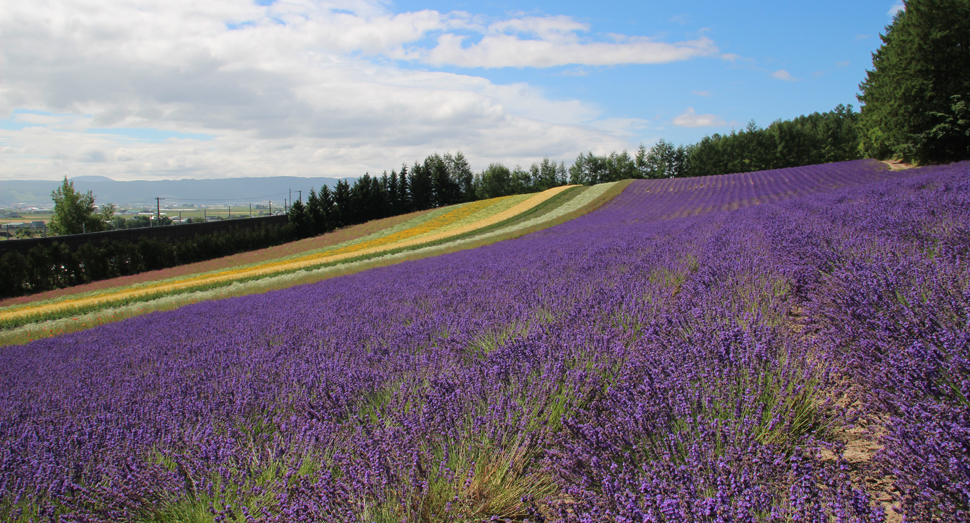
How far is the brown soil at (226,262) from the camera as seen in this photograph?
26280 millimetres

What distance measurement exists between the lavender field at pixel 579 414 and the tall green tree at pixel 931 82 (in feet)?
88.0

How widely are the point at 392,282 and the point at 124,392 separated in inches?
209

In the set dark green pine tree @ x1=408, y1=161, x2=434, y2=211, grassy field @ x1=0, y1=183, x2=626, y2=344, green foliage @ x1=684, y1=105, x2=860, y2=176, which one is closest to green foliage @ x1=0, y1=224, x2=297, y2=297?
grassy field @ x1=0, y1=183, x2=626, y2=344

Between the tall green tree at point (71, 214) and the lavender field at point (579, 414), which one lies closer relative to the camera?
the lavender field at point (579, 414)

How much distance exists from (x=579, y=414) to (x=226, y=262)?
3628cm

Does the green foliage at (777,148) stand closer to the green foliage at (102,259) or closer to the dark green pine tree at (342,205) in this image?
the dark green pine tree at (342,205)

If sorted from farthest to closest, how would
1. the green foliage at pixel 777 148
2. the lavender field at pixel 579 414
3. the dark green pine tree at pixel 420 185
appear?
the green foliage at pixel 777 148, the dark green pine tree at pixel 420 185, the lavender field at pixel 579 414

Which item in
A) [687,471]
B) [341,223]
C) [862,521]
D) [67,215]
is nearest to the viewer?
[862,521]

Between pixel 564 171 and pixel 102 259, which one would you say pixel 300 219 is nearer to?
pixel 102 259

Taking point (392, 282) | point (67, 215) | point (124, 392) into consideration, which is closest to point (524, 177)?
point (67, 215)

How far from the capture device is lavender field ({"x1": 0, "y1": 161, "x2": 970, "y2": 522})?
5.04 feet

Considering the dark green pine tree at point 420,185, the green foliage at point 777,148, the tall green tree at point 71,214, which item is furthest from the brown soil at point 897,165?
the tall green tree at point 71,214

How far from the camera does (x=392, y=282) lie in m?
8.63

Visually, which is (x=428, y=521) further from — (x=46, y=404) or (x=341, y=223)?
(x=341, y=223)
